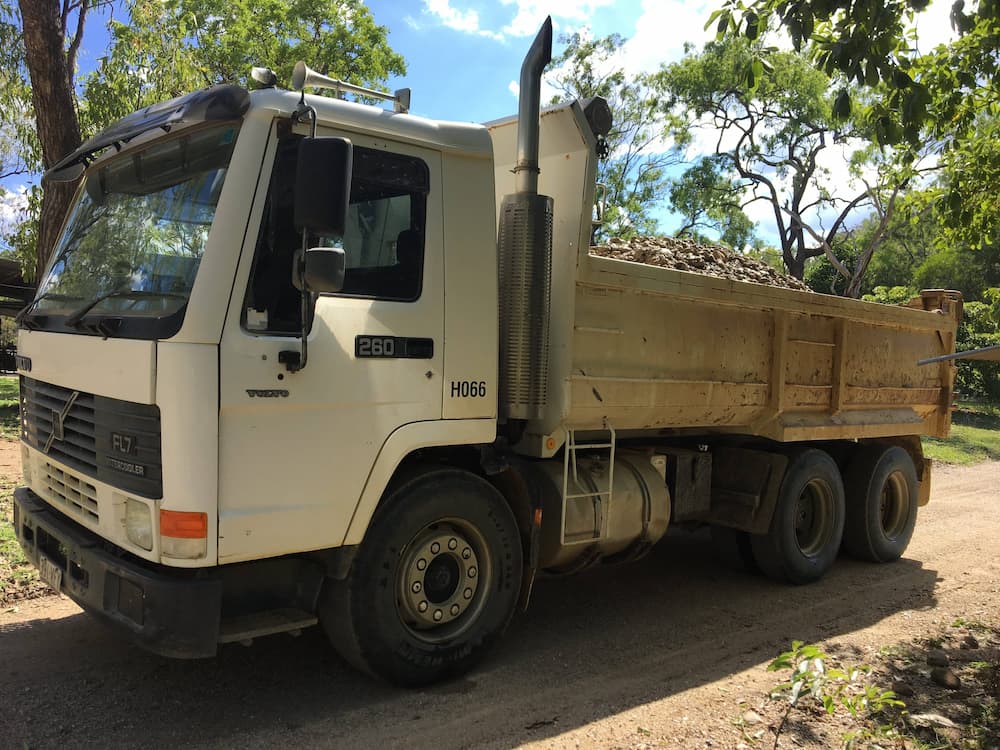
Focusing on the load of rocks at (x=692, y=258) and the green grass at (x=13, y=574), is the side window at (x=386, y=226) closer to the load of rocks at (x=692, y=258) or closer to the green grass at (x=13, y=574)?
the load of rocks at (x=692, y=258)

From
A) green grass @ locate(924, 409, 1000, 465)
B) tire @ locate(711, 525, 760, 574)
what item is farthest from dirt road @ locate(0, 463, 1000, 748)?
green grass @ locate(924, 409, 1000, 465)

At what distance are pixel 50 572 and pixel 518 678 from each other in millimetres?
2422

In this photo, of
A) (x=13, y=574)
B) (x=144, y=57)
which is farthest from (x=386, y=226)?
(x=144, y=57)

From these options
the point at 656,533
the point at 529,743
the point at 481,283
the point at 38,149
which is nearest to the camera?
the point at 529,743

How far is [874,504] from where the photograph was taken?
6926 millimetres

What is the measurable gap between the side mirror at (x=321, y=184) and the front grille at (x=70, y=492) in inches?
63.1

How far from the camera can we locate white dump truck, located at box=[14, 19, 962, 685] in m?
3.20

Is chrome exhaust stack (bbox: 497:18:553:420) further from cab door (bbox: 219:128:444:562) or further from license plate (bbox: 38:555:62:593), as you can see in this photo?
license plate (bbox: 38:555:62:593)

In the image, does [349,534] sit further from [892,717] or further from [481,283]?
[892,717]

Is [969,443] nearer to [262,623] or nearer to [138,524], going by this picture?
[262,623]

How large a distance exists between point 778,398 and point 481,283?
9.14 ft

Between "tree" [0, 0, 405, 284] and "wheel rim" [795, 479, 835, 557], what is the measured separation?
21.4ft

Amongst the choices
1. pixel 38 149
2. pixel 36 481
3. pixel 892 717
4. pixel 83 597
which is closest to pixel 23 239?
pixel 38 149

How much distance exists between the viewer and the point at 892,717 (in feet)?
12.4
